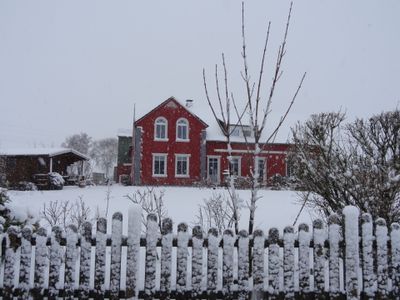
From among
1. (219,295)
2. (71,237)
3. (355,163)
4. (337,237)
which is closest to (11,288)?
(71,237)

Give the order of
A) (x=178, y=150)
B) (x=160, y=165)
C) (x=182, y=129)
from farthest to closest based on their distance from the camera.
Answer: (x=182, y=129), (x=178, y=150), (x=160, y=165)

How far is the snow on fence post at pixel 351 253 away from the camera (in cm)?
399

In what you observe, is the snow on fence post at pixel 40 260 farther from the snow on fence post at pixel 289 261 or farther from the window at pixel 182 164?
the window at pixel 182 164

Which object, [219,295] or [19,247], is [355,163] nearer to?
[219,295]

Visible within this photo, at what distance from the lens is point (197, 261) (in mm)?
3975

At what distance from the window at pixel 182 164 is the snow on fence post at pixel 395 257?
2659 centimetres

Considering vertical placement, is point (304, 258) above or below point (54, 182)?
below

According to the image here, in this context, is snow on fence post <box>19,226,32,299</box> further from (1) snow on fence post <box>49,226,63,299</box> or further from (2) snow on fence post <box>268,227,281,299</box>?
(2) snow on fence post <box>268,227,281,299</box>

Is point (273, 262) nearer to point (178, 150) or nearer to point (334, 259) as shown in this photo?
Result: point (334, 259)

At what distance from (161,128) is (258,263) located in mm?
27263

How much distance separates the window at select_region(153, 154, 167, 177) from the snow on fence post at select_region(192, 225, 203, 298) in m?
26.4

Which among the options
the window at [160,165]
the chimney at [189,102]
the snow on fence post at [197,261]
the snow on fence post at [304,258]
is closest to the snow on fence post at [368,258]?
the snow on fence post at [304,258]

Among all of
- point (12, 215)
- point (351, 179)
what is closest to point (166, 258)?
point (12, 215)

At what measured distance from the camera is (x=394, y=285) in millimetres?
4098
